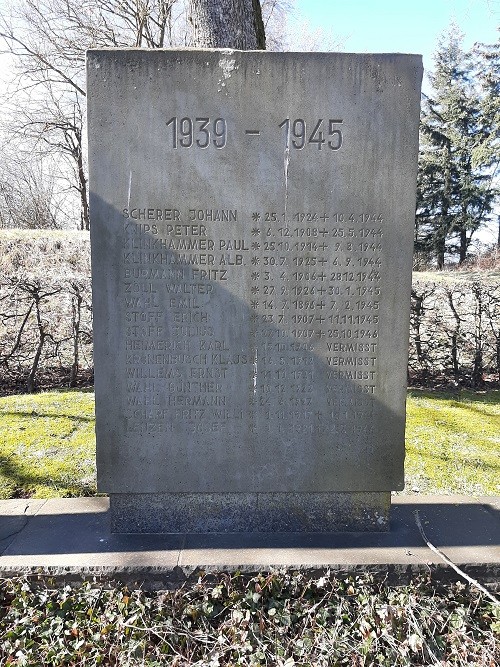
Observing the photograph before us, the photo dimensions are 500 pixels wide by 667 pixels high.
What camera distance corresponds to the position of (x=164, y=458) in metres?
3.08

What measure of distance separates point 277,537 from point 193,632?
0.76 metres

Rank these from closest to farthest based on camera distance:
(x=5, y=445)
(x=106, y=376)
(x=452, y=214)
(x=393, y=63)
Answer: (x=393, y=63), (x=106, y=376), (x=5, y=445), (x=452, y=214)

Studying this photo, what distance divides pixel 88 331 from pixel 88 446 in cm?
311

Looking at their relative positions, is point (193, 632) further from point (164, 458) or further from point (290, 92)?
point (290, 92)

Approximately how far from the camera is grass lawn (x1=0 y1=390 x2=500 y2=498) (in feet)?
14.0

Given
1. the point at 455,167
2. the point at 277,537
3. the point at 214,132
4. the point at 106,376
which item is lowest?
the point at 277,537

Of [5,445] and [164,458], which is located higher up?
[164,458]

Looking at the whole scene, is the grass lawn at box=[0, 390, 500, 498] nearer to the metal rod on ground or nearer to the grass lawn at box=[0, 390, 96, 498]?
the grass lawn at box=[0, 390, 96, 498]

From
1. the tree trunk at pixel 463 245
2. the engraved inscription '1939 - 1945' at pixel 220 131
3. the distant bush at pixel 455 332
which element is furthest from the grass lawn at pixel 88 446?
the tree trunk at pixel 463 245

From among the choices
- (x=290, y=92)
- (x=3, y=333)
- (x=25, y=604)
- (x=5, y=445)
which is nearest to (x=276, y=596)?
(x=25, y=604)

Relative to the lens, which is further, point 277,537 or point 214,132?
point 277,537

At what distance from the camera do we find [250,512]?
3170 millimetres

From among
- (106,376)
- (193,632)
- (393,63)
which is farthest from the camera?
(106,376)

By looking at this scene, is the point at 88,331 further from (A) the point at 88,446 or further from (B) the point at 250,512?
(B) the point at 250,512
